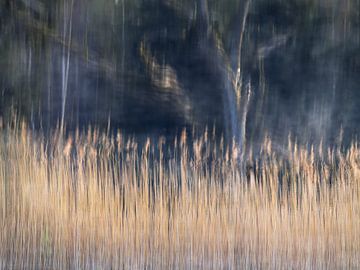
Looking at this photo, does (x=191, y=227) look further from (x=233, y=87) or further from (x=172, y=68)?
(x=172, y=68)

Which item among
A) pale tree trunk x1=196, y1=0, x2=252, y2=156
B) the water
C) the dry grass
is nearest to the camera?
the dry grass

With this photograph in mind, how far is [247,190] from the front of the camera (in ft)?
18.1

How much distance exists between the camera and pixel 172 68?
7.65 meters

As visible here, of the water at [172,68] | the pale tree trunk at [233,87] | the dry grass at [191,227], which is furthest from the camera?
the water at [172,68]

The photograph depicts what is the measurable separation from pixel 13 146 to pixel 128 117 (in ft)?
6.74

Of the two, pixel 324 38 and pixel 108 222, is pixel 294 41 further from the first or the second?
pixel 108 222

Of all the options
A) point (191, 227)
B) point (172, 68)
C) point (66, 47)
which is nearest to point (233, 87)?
point (172, 68)

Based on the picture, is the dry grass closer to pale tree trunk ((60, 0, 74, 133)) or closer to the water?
the water

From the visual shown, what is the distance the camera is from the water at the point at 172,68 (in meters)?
7.40

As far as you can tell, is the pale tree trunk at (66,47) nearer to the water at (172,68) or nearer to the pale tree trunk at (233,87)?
the water at (172,68)

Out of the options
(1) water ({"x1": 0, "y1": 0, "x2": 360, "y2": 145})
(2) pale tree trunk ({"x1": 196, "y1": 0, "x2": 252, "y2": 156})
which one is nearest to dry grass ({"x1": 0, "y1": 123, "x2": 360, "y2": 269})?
(2) pale tree trunk ({"x1": 196, "y1": 0, "x2": 252, "y2": 156})

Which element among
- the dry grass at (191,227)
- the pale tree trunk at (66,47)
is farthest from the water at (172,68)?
the dry grass at (191,227)

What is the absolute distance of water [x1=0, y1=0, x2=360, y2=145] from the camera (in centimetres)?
740

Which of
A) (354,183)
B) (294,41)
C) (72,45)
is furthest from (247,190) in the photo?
(72,45)
